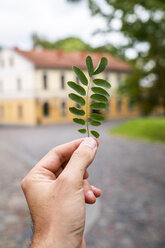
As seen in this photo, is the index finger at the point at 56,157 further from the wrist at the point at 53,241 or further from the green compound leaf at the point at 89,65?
the green compound leaf at the point at 89,65

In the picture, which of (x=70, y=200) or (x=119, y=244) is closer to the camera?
(x=70, y=200)

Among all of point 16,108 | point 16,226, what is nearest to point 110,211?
point 16,226

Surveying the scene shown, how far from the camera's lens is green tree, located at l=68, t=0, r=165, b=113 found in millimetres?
8742

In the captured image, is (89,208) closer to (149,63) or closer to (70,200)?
(70,200)

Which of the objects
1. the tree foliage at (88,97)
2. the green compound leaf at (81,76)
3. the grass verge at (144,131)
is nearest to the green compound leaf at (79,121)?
the tree foliage at (88,97)

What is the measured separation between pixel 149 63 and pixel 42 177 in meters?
14.1

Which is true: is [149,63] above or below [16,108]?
above

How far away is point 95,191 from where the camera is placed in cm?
133

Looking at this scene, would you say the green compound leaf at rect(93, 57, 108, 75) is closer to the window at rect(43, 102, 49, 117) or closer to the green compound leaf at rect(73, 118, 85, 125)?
the green compound leaf at rect(73, 118, 85, 125)

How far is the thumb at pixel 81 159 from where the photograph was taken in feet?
3.76

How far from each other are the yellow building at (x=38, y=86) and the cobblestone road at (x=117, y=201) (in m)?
15.5

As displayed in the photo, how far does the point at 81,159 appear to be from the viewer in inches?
45.7

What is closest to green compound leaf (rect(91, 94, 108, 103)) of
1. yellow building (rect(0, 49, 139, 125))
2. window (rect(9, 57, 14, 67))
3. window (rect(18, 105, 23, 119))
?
yellow building (rect(0, 49, 139, 125))

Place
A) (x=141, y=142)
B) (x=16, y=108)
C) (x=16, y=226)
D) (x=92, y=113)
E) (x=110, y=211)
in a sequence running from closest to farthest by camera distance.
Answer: (x=92, y=113), (x=16, y=226), (x=110, y=211), (x=141, y=142), (x=16, y=108)
